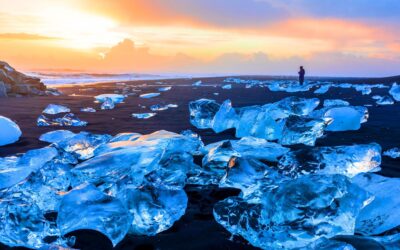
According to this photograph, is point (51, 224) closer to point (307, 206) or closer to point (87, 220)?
point (87, 220)

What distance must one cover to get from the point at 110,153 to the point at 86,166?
0.86 feet

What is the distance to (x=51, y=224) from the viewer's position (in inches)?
74.5

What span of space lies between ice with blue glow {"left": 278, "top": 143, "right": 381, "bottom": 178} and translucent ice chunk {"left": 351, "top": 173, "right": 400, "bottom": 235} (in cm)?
48

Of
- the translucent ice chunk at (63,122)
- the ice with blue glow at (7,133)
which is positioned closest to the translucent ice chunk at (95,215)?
Result: the ice with blue glow at (7,133)

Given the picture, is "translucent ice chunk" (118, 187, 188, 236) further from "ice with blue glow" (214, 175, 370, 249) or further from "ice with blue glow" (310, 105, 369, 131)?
"ice with blue glow" (310, 105, 369, 131)

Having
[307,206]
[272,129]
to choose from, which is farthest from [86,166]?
[272,129]

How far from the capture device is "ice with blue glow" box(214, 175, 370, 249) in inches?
69.0

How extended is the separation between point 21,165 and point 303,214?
2542mm

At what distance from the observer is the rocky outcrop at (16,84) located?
1141 centimetres

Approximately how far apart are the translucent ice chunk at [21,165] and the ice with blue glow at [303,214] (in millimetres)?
1924

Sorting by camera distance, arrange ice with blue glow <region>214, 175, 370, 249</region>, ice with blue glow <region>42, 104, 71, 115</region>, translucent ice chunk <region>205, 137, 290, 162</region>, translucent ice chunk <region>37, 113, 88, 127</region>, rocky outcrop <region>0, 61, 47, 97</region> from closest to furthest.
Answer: ice with blue glow <region>214, 175, 370, 249</region> → translucent ice chunk <region>205, 137, 290, 162</region> → translucent ice chunk <region>37, 113, 88, 127</region> → ice with blue glow <region>42, 104, 71, 115</region> → rocky outcrop <region>0, 61, 47, 97</region>

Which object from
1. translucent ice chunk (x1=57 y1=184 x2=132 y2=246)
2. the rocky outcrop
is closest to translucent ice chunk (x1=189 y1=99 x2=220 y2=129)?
translucent ice chunk (x1=57 y1=184 x2=132 y2=246)

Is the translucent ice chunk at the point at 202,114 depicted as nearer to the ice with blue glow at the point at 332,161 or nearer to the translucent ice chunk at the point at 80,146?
the translucent ice chunk at the point at 80,146

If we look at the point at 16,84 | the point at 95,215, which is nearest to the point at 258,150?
the point at 95,215
